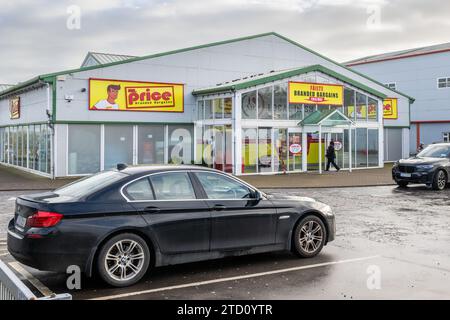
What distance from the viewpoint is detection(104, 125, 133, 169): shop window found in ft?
82.0

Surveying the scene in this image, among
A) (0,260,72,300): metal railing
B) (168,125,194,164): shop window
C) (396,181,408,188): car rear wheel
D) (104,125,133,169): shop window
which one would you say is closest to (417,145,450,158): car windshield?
(396,181,408,188): car rear wheel

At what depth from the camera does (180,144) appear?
2722 centimetres

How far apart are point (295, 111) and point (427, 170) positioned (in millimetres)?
9237

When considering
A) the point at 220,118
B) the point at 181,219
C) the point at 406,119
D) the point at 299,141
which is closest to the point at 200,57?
the point at 220,118

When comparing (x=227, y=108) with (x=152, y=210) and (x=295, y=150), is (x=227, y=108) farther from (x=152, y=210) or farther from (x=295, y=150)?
(x=152, y=210)

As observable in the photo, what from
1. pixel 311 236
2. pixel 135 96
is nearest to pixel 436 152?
pixel 135 96

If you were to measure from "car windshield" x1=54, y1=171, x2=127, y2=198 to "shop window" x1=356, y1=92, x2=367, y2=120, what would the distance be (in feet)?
79.4

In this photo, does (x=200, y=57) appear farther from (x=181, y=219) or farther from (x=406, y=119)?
(x=181, y=219)

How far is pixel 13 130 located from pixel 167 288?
1131 inches

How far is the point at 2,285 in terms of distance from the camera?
13.6 feet

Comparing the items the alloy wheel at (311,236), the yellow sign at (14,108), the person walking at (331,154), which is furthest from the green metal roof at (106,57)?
the alloy wheel at (311,236)

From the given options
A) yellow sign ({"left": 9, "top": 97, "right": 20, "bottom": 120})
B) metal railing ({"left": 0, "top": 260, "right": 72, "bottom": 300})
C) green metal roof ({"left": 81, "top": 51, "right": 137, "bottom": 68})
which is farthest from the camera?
green metal roof ({"left": 81, "top": 51, "right": 137, "bottom": 68})

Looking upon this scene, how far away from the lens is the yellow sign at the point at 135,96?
2428cm

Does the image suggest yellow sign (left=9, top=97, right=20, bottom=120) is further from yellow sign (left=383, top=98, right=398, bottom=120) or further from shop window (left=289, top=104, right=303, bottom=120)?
yellow sign (left=383, top=98, right=398, bottom=120)
